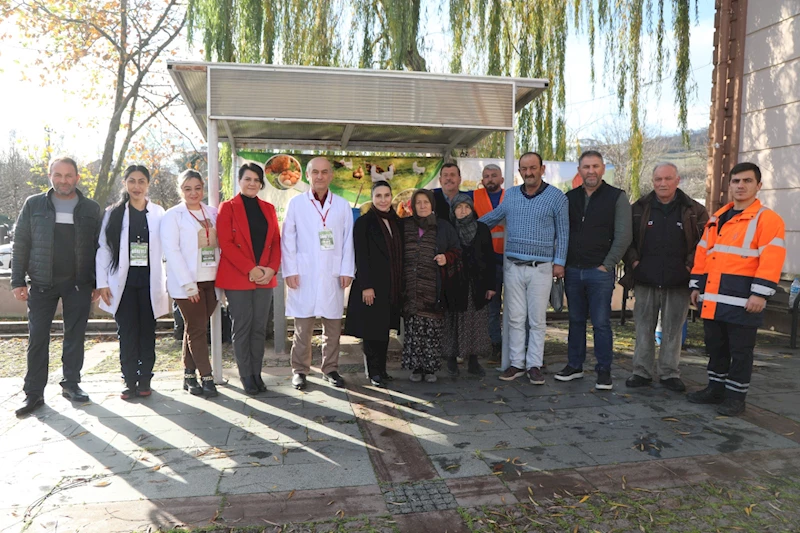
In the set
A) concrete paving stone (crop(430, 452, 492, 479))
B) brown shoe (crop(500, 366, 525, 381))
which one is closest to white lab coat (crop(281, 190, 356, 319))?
brown shoe (crop(500, 366, 525, 381))

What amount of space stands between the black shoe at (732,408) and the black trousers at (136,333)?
454cm

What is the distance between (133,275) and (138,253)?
18 centimetres

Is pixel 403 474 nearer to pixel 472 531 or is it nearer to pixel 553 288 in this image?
pixel 472 531

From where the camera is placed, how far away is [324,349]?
206 inches

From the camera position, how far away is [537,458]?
3.57 meters

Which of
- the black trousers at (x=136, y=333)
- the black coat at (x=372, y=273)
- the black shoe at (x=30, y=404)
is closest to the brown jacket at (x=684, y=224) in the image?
the black coat at (x=372, y=273)

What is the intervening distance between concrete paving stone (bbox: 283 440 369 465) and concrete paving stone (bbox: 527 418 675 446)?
1213 millimetres

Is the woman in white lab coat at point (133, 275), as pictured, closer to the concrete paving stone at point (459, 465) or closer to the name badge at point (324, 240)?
the name badge at point (324, 240)

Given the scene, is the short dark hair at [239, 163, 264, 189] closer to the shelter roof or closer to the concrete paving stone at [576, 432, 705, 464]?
the shelter roof

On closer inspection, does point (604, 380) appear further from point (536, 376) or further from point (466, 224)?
point (466, 224)

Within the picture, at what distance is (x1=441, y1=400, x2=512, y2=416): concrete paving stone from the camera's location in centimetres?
445

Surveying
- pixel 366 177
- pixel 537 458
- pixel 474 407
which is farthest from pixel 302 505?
pixel 366 177

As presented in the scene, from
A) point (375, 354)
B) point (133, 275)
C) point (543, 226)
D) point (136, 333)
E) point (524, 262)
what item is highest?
point (543, 226)

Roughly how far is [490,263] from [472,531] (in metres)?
2.95
